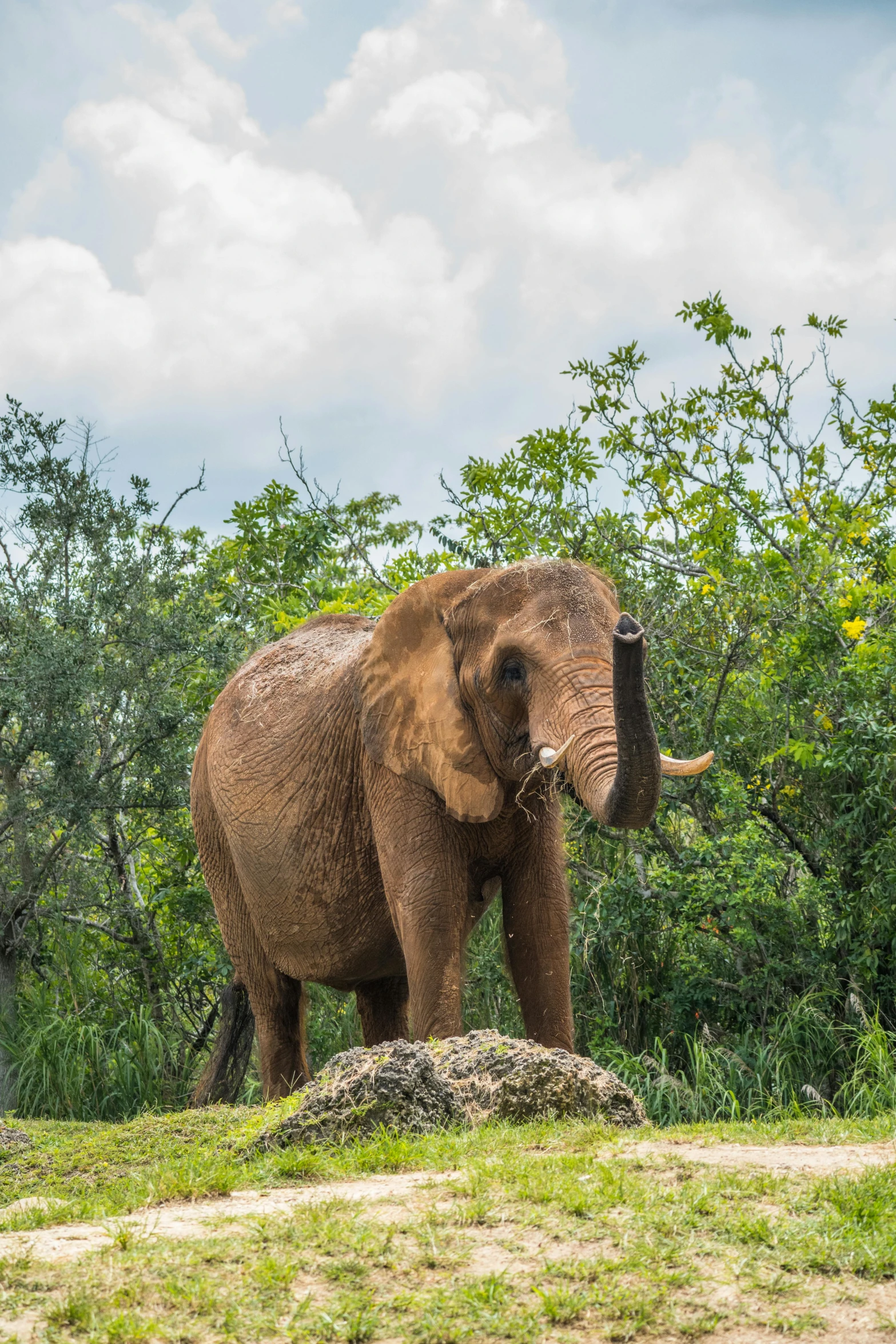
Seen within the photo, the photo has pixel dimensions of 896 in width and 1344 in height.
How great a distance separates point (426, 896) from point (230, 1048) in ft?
13.2

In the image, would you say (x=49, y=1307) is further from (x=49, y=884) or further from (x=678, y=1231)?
(x=49, y=884)

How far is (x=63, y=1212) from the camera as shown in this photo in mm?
4352

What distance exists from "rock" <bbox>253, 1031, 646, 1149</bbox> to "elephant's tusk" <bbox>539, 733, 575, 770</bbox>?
1.12 metres

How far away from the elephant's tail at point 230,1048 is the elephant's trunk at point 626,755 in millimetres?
4970

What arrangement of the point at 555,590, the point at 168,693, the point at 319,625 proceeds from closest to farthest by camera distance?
the point at 555,590, the point at 319,625, the point at 168,693

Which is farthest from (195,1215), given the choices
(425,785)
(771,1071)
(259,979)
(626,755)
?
(771,1071)

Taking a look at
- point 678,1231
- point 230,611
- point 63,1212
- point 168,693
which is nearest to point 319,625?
point 168,693

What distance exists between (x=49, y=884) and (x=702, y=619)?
548 cm

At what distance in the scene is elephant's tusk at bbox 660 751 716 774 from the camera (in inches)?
216

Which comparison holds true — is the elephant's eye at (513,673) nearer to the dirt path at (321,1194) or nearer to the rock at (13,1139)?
the dirt path at (321,1194)

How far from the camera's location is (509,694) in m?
6.47

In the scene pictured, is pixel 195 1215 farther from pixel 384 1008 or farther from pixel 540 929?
pixel 384 1008

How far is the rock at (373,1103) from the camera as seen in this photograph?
516 centimetres

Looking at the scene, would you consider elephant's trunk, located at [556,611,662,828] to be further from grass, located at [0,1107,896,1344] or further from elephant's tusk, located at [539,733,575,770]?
grass, located at [0,1107,896,1344]
